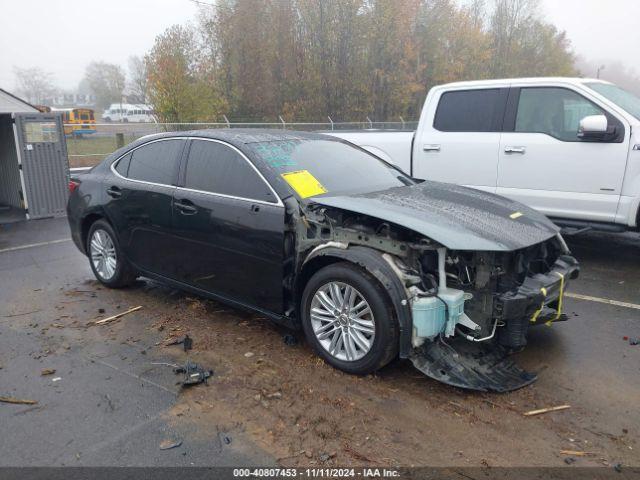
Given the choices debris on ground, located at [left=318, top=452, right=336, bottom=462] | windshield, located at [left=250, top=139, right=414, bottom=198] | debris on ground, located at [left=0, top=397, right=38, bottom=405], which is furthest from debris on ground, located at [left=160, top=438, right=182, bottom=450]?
windshield, located at [left=250, top=139, right=414, bottom=198]

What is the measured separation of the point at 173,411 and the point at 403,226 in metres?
1.86

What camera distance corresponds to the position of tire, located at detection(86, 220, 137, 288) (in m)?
5.41

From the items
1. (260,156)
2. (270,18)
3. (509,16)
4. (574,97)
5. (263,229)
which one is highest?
(509,16)

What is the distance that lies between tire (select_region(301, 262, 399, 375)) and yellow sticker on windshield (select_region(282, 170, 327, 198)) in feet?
2.20

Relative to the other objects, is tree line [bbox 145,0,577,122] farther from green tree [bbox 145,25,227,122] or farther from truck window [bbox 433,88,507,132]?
truck window [bbox 433,88,507,132]

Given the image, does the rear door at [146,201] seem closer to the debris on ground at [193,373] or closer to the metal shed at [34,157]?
the debris on ground at [193,373]

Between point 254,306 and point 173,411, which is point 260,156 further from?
point 173,411

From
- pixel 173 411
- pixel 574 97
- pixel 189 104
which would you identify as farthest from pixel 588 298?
pixel 189 104

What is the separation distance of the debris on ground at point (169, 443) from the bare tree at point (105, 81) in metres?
68.6

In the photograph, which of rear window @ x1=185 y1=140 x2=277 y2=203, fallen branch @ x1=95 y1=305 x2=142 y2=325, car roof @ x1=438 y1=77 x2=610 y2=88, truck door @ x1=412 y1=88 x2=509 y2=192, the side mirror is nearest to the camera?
rear window @ x1=185 y1=140 x2=277 y2=203

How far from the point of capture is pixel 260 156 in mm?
4230

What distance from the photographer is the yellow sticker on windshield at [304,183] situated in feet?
13.3

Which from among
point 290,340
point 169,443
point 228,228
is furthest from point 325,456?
point 228,228

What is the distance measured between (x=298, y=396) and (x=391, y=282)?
0.95m
